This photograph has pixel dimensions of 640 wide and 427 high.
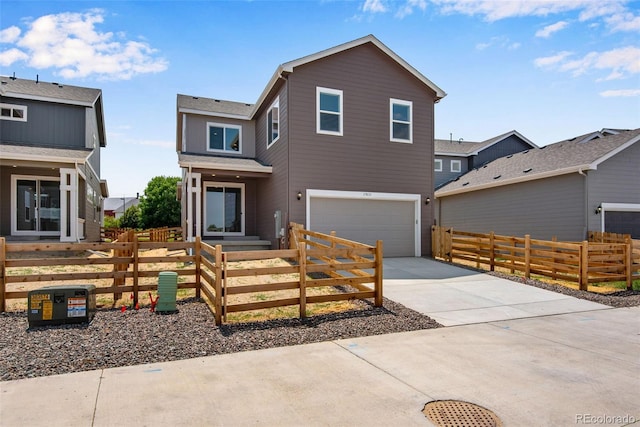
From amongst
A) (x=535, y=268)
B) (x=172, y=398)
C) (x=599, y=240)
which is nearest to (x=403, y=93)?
(x=535, y=268)

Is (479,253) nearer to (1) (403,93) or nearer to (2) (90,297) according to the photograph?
(1) (403,93)

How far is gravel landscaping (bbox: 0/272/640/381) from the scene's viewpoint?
4.64 metres

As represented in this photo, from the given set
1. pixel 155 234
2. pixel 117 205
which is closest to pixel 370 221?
pixel 155 234

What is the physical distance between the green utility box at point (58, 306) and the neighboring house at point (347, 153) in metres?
7.11

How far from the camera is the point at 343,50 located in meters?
13.6

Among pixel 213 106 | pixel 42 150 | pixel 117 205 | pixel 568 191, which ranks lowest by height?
pixel 568 191

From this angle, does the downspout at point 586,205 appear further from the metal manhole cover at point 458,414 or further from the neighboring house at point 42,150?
the neighboring house at point 42,150

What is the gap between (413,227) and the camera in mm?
14750

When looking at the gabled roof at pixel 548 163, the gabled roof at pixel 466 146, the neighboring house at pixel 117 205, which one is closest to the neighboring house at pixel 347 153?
the gabled roof at pixel 548 163

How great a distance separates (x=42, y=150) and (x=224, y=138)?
673 cm

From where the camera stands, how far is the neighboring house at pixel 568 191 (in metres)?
14.1

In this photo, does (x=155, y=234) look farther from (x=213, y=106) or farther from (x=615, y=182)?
(x=615, y=182)

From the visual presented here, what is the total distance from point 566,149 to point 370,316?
14609mm
